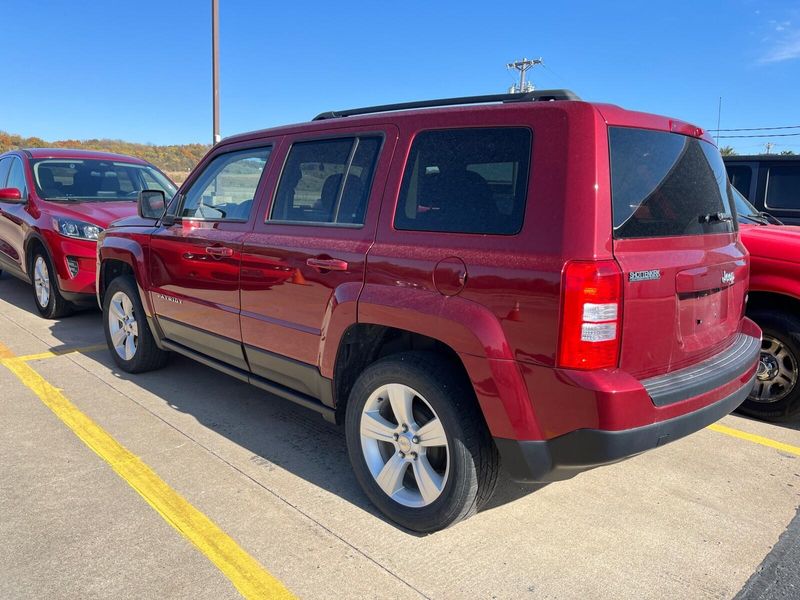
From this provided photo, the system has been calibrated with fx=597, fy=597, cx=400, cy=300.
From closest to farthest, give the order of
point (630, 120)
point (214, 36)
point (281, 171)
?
point (630, 120)
point (281, 171)
point (214, 36)

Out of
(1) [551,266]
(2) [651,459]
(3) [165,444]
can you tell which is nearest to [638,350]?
(1) [551,266]

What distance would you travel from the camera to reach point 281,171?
11.9 ft

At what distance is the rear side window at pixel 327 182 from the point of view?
3107mm

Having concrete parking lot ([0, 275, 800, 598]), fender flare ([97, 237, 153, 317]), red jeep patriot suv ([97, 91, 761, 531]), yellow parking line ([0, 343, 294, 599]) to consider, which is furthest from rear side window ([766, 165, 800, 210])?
yellow parking line ([0, 343, 294, 599])

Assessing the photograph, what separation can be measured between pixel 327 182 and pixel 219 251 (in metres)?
0.98

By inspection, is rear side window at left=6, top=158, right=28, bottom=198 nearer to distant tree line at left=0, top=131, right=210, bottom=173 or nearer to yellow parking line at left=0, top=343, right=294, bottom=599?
yellow parking line at left=0, top=343, right=294, bottom=599

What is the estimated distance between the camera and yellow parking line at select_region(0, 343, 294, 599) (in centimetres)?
248

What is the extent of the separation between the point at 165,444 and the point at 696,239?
324 centimetres

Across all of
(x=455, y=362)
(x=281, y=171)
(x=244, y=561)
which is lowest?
(x=244, y=561)

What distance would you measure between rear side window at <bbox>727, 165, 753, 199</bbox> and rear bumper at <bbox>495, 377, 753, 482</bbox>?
4.89 m

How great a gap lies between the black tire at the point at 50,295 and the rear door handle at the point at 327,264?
186 inches

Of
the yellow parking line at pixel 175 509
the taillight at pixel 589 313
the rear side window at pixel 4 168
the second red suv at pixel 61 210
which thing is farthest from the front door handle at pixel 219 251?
the rear side window at pixel 4 168

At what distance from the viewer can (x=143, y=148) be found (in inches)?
2371

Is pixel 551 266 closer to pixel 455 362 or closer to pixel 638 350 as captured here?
pixel 638 350
